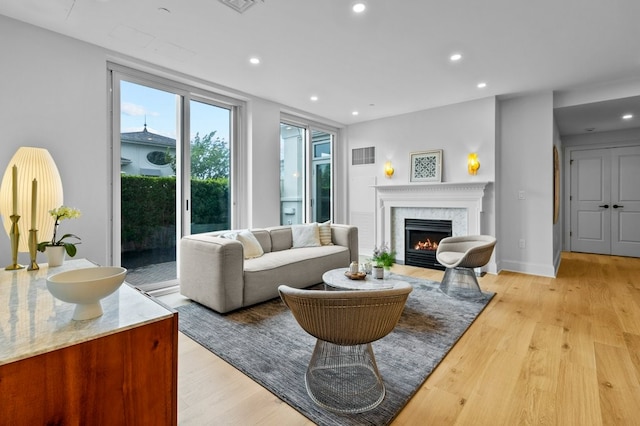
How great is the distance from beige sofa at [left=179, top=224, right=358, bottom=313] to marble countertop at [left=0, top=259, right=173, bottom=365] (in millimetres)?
1514

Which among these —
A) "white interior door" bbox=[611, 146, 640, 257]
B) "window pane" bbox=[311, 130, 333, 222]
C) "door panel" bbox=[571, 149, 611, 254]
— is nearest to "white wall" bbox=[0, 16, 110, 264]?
"window pane" bbox=[311, 130, 333, 222]

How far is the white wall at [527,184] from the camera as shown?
4.34 m

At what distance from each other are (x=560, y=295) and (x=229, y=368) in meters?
3.64

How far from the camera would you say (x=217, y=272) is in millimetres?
2850

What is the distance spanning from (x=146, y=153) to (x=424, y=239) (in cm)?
419

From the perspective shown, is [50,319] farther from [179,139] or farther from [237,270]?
[179,139]

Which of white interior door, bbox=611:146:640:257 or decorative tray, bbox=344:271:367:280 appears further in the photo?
white interior door, bbox=611:146:640:257

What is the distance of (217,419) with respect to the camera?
5.21 ft

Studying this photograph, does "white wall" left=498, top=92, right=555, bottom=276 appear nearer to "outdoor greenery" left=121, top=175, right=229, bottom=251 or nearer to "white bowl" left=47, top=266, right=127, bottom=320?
"outdoor greenery" left=121, top=175, right=229, bottom=251

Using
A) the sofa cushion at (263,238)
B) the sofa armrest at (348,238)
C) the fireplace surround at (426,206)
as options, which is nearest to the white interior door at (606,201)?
the fireplace surround at (426,206)

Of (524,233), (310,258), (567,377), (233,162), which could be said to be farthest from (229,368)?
(524,233)

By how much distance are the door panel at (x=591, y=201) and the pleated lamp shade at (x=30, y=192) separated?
26.8 ft

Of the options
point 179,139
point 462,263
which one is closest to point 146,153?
point 179,139

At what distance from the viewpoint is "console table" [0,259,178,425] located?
80cm
